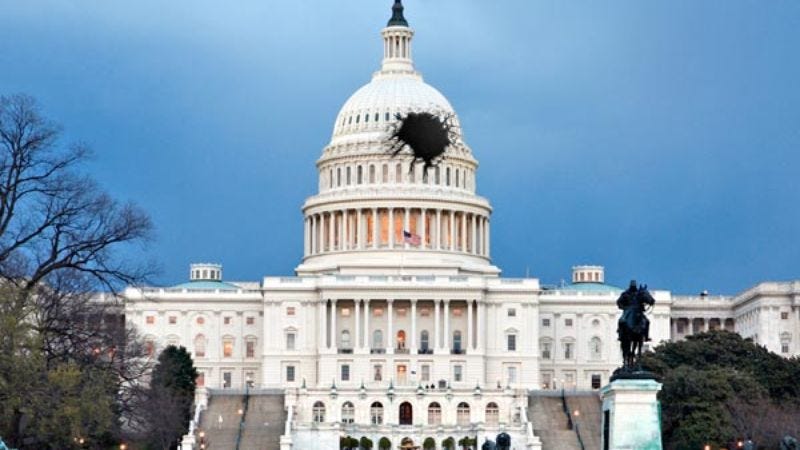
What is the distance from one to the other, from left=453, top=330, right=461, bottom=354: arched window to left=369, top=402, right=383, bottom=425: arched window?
22.6m

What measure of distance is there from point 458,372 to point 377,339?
7.76m

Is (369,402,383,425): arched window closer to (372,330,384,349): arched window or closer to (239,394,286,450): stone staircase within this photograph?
(239,394,286,450): stone staircase

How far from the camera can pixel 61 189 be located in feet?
238

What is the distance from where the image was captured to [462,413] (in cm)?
16712

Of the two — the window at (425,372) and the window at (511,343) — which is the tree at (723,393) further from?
the window at (425,372)

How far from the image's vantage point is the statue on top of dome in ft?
150

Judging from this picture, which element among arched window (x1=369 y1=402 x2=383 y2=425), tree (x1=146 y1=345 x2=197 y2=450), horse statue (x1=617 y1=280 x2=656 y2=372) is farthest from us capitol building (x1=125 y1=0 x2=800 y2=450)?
horse statue (x1=617 y1=280 x2=656 y2=372)

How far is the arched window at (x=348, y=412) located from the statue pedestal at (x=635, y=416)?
111 meters

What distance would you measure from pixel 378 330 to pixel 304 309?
21.8 feet

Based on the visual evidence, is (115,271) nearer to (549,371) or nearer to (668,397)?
(668,397)

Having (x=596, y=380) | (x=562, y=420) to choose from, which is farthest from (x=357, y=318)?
(x=562, y=420)

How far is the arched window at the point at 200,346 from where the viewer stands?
198 meters

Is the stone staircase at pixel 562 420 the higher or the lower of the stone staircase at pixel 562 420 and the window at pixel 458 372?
the lower

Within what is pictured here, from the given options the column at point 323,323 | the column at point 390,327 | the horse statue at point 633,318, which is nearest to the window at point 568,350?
the column at point 390,327
